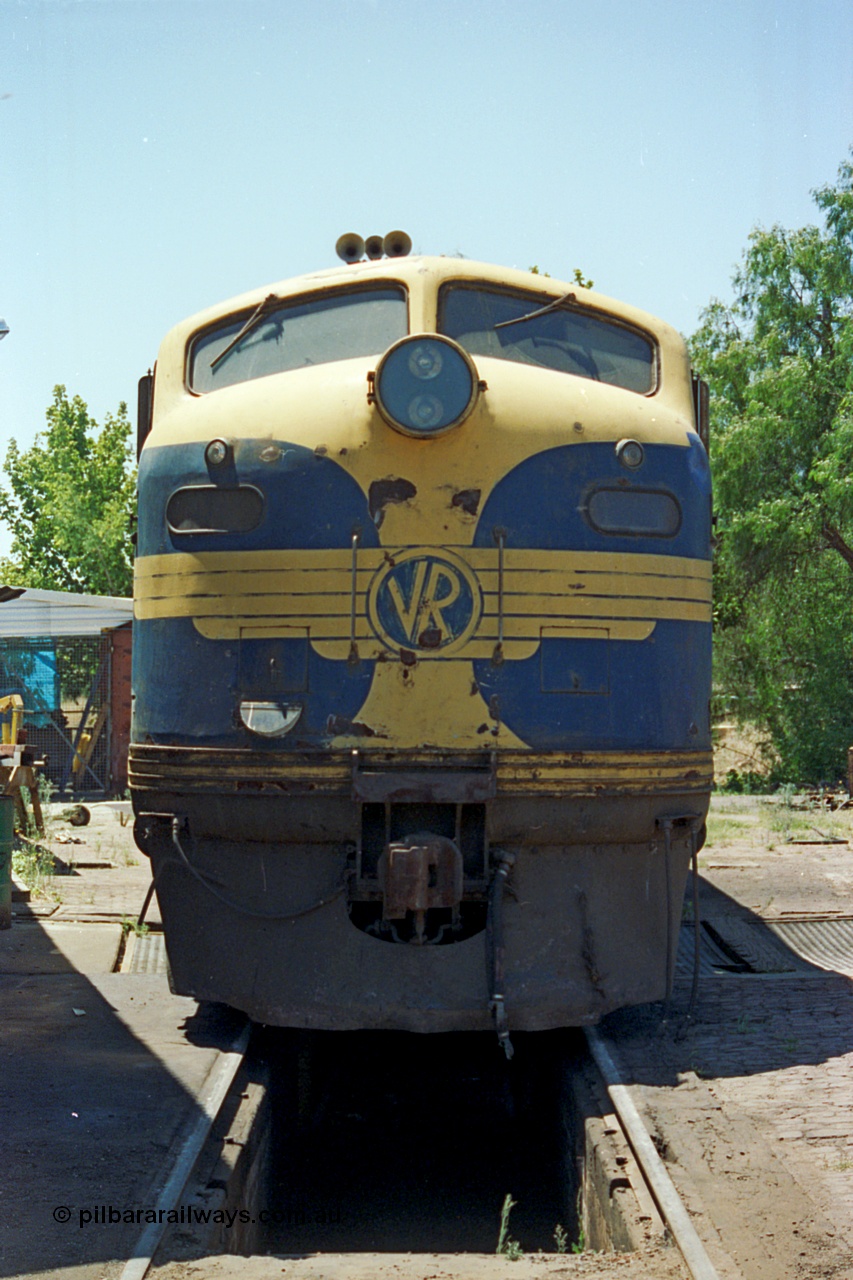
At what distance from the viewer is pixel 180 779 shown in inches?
247

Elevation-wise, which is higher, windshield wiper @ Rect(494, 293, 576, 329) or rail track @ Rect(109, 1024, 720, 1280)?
windshield wiper @ Rect(494, 293, 576, 329)

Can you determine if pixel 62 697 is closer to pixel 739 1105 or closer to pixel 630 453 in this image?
pixel 630 453

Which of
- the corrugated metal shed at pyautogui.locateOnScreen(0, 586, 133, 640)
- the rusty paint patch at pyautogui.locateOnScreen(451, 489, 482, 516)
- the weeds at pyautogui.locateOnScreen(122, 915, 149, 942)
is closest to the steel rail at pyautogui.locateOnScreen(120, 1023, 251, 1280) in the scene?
the weeds at pyautogui.locateOnScreen(122, 915, 149, 942)

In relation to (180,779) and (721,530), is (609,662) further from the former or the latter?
(721,530)

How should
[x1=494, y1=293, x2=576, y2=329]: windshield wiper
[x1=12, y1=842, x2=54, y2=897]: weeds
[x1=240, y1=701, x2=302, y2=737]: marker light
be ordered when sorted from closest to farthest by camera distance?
[x1=240, y1=701, x2=302, y2=737]: marker light < [x1=494, y1=293, x2=576, y2=329]: windshield wiper < [x1=12, y1=842, x2=54, y2=897]: weeds

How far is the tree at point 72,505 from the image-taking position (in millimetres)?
36969

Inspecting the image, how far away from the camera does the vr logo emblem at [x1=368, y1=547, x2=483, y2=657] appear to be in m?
5.95

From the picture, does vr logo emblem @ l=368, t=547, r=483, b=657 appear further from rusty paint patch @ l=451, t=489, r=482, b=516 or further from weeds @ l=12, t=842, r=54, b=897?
weeds @ l=12, t=842, r=54, b=897

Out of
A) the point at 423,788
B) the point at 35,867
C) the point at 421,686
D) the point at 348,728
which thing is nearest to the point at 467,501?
the point at 421,686

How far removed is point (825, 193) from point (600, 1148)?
22144 millimetres

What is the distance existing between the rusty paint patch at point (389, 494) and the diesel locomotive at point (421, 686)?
11mm

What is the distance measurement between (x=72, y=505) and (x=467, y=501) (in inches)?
1318

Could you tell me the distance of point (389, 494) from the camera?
6012 mm

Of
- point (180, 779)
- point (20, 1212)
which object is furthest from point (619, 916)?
Result: point (20, 1212)
